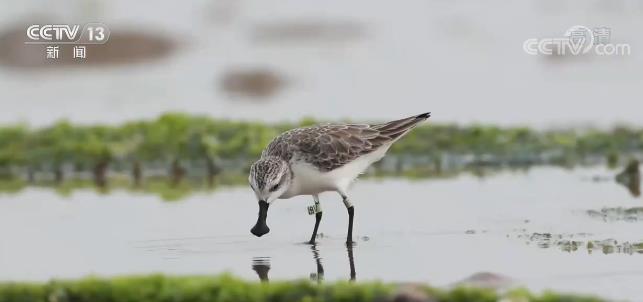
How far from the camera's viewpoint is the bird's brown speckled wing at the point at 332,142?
1358 cm

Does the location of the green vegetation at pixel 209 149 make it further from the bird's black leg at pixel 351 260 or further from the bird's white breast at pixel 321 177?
the bird's black leg at pixel 351 260

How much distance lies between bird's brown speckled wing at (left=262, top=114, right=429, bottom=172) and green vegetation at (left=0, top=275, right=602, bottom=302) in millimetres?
3611

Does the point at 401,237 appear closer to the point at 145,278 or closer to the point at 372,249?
the point at 372,249

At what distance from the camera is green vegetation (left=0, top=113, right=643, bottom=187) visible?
19062 mm

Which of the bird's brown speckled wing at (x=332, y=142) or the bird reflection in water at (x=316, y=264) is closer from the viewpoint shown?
the bird reflection in water at (x=316, y=264)

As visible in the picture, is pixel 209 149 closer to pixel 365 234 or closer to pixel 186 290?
pixel 365 234

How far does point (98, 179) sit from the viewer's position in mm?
18766

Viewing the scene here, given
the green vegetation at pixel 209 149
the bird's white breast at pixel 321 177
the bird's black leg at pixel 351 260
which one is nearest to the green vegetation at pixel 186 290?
the bird's black leg at pixel 351 260

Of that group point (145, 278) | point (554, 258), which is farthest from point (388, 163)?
point (145, 278)

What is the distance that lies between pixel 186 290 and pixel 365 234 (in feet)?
14.7

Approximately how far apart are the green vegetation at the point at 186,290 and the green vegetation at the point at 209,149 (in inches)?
330

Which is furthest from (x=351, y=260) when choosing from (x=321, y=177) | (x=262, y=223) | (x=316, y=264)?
(x=321, y=177)

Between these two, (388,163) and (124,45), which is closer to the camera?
(388,163)

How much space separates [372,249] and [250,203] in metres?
3.49
